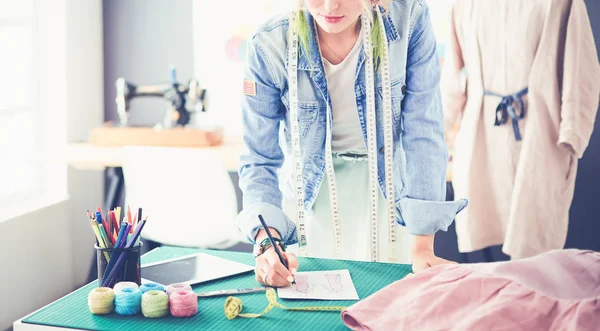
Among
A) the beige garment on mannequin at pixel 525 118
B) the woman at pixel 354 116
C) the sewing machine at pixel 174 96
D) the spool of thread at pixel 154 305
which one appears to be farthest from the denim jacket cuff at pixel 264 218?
the sewing machine at pixel 174 96

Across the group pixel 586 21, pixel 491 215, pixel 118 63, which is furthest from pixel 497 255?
pixel 118 63

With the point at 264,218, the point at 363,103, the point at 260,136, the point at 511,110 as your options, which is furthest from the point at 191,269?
the point at 511,110

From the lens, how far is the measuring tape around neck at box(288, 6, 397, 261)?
6.53 feet

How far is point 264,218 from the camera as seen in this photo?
72.3 inches

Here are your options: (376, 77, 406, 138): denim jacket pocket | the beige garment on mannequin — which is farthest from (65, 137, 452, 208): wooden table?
(376, 77, 406, 138): denim jacket pocket

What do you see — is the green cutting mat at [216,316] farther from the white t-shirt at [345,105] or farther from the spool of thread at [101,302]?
the white t-shirt at [345,105]

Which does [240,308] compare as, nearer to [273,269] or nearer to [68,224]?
[273,269]

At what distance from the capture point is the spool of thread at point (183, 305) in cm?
148

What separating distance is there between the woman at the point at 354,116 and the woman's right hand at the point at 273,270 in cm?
12

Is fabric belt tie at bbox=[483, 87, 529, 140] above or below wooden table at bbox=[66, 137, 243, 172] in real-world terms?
above

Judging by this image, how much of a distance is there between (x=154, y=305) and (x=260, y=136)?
674 millimetres

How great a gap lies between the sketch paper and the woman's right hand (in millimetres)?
21

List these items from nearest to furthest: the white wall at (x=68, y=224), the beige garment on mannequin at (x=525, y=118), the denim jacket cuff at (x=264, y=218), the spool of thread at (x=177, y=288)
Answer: the spool of thread at (x=177, y=288) → the denim jacket cuff at (x=264, y=218) → the beige garment on mannequin at (x=525, y=118) → the white wall at (x=68, y=224)

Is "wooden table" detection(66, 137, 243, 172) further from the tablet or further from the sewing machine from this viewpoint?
the tablet
